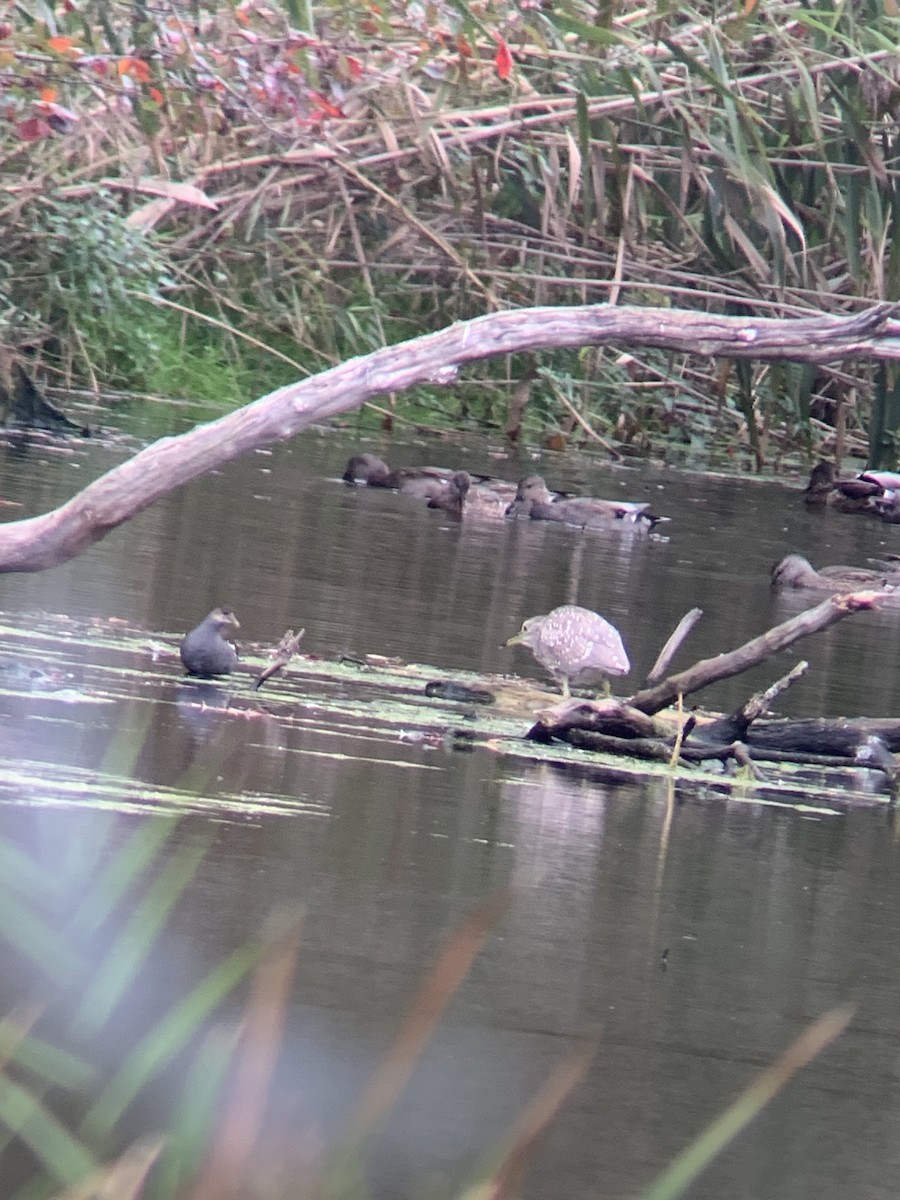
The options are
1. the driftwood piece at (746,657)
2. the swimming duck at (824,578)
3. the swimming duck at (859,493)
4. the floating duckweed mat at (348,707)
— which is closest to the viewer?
the floating duckweed mat at (348,707)

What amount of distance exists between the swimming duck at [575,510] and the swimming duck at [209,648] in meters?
7.39

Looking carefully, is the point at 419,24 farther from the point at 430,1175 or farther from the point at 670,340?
the point at 430,1175

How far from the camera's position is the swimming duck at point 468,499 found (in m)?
14.2

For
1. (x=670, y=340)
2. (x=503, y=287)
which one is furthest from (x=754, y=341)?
(x=503, y=287)

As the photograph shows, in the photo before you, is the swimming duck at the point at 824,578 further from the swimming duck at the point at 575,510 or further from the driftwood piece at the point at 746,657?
the driftwood piece at the point at 746,657

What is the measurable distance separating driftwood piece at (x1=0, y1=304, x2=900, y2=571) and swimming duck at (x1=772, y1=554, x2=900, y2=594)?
7044 mm

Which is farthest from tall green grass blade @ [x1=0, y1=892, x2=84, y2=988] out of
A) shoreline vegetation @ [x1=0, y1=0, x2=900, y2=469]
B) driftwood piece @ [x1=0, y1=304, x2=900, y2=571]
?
shoreline vegetation @ [x1=0, y1=0, x2=900, y2=469]

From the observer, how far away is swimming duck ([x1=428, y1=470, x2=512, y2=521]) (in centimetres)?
1416

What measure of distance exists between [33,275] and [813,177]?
6.19 metres

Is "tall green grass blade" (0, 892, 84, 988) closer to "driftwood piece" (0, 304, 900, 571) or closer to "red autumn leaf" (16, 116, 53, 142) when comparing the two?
"driftwood piece" (0, 304, 900, 571)

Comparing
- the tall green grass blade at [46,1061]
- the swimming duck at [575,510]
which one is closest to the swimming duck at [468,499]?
the swimming duck at [575,510]

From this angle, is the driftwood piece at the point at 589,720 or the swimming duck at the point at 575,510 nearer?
the driftwood piece at the point at 589,720

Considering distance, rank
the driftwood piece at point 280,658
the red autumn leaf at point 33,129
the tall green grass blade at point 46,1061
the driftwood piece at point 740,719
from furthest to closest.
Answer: the red autumn leaf at point 33,129 → the driftwood piece at point 280,658 → the driftwood piece at point 740,719 → the tall green grass blade at point 46,1061

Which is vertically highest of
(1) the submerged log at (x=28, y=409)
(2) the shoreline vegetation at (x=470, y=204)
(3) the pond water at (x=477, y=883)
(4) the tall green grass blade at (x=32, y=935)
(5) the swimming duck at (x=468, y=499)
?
(2) the shoreline vegetation at (x=470, y=204)
